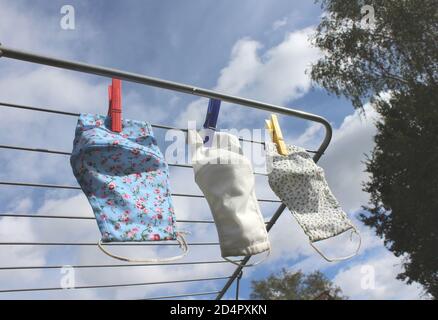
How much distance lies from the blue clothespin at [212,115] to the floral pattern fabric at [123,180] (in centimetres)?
29

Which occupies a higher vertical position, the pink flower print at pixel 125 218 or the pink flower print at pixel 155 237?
the pink flower print at pixel 125 218

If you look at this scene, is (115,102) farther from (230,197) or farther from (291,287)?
(291,287)

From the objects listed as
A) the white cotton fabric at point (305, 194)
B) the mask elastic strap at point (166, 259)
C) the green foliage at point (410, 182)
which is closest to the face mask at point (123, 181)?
the mask elastic strap at point (166, 259)

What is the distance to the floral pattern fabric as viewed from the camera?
151 cm

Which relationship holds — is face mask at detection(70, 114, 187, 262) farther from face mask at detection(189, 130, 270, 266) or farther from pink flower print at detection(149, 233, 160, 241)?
face mask at detection(189, 130, 270, 266)

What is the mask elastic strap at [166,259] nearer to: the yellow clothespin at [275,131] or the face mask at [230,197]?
the face mask at [230,197]

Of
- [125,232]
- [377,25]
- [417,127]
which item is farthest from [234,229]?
[377,25]

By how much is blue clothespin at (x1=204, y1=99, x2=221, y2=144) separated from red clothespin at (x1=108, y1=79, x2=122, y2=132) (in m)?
0.38

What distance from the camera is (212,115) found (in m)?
1.93

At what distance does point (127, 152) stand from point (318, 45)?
8.97 m

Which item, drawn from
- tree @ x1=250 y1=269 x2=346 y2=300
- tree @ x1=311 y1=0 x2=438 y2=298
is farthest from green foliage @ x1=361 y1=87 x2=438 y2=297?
tree @ x1=250 y1=269 x2=346 y2=300

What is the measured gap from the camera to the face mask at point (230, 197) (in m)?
1.68

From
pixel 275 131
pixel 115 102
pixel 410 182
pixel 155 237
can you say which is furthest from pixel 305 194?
pixel 410 182
